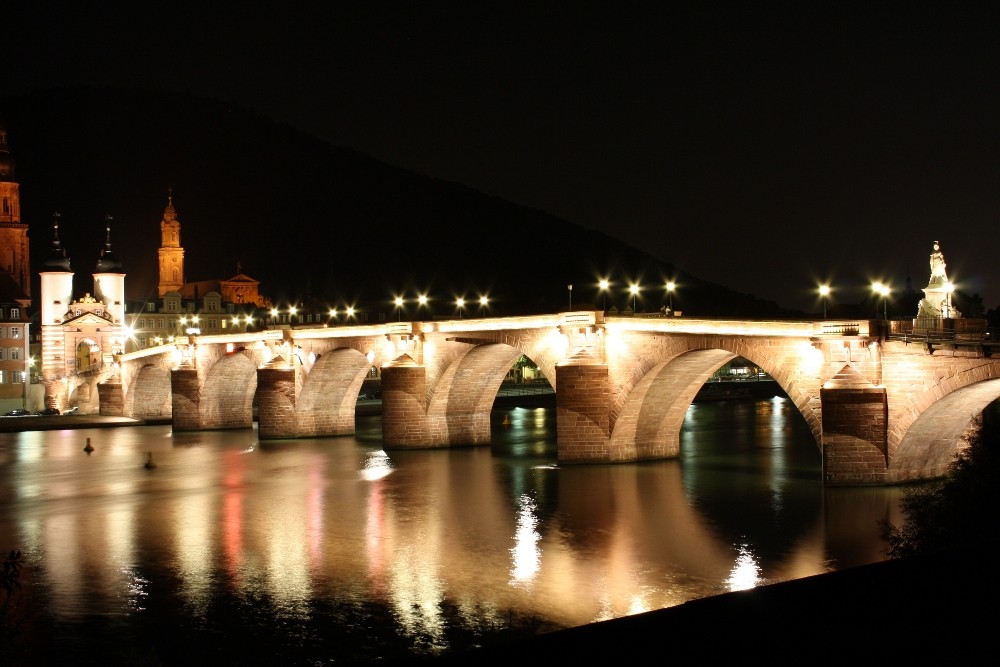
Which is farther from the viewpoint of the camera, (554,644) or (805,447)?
(805,447)

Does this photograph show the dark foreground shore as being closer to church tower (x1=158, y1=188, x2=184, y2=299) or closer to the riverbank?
the riverbank

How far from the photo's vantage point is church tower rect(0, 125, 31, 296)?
297ft

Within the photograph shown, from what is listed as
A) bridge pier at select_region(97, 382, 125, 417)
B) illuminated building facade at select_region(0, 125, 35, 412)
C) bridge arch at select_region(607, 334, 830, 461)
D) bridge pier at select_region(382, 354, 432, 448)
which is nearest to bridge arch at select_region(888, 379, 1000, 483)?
bridge arch at select_region(607, 334, 830, 461)

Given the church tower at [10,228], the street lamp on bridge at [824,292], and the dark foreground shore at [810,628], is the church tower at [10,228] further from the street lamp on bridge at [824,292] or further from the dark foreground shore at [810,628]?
the dark foreground shore at [810,628]

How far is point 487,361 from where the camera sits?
4288cm

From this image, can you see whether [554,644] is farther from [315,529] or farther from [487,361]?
[487,361]

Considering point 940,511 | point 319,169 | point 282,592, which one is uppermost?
point 319,169

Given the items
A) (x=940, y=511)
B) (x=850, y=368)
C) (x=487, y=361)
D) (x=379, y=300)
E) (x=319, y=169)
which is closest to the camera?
(x=940, y=511)

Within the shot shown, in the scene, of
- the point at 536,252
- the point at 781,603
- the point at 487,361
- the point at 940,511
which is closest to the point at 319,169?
the point at 536,252

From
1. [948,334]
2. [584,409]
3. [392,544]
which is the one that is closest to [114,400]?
[584,409]

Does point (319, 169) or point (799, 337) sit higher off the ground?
point (319, 169)

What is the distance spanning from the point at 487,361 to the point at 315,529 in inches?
658

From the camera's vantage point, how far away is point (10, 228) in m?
91.1

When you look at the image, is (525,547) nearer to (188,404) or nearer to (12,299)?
(188,404)
